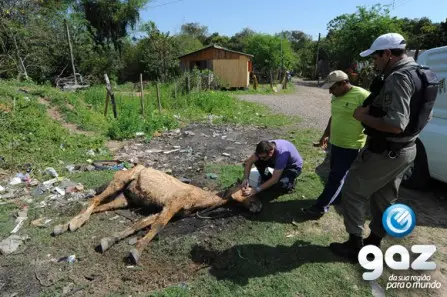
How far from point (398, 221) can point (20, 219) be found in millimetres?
4416

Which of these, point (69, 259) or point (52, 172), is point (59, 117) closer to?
point (52, 172)

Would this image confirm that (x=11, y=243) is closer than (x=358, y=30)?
Yes

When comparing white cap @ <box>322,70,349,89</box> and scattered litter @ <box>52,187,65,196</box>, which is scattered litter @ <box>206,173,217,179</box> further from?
white cap @ <box>322,70,349,89</box>

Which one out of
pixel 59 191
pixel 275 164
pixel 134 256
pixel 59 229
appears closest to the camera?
pixel 134 256

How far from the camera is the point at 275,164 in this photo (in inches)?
156

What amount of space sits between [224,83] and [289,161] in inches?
681

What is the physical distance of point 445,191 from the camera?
4.64 meters

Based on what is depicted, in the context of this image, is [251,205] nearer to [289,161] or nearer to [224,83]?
[289,161]

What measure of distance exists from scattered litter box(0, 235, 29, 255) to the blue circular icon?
3774 millimetres

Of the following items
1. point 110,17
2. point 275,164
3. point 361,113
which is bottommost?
point 275,164

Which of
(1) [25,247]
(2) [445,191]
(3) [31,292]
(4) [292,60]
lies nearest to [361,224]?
(2) [445,191]

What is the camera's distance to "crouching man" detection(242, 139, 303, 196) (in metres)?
3.86

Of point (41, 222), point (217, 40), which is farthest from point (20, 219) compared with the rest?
point (217, 40)

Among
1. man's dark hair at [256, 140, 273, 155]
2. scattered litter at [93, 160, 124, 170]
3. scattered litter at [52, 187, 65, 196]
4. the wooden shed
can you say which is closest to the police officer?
man's dark hair at [256, 140, 273, 155]
